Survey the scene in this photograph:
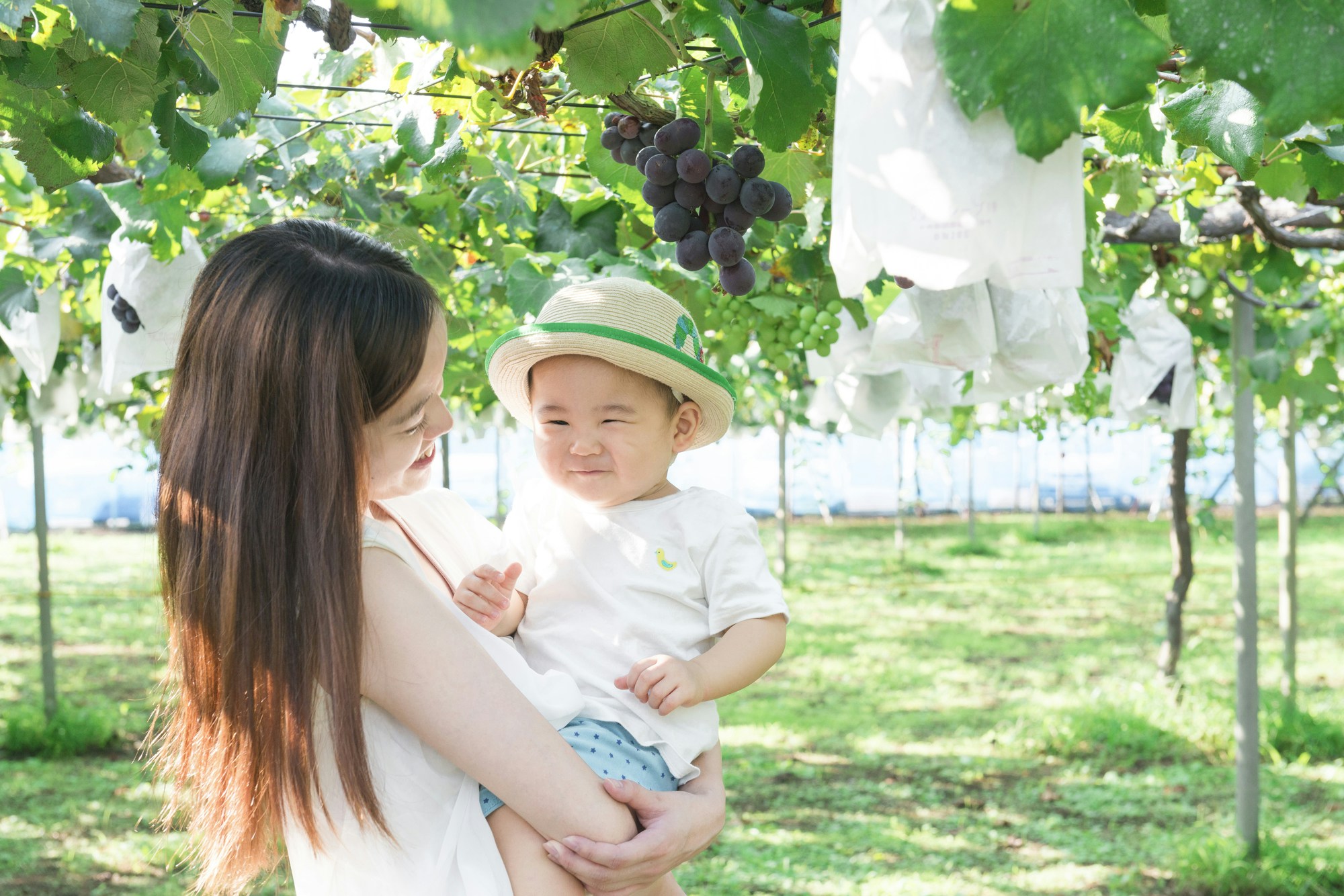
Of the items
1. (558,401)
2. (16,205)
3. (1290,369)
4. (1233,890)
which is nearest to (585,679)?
(558,401)

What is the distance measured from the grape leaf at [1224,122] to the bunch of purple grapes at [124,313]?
2.37 meters

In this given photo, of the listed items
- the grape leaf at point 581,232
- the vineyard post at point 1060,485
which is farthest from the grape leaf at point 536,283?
the vineyard post at point 1060,485

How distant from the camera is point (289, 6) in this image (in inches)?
39.5

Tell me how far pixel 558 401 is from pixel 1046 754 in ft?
15.3

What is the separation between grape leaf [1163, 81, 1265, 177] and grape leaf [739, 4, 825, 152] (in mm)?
427

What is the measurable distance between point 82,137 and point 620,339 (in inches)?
27.0

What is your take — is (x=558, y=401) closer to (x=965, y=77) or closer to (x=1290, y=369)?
(x=965, y=77)

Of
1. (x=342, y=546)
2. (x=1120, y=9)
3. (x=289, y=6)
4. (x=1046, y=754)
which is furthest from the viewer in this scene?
(x=1046, y=754)

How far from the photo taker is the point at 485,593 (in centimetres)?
140

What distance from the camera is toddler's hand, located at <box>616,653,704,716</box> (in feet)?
4.49

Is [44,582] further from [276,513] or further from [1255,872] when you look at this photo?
[1255,872]

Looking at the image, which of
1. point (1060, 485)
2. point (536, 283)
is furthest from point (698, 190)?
point (1060, 485)

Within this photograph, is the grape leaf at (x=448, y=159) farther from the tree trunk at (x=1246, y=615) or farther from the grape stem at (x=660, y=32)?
the tree trunk at (x=1246, y=615)

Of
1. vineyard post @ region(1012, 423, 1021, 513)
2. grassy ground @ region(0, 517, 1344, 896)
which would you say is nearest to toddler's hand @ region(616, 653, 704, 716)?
grassy ground @ region(0, 517, 1344, 896)
